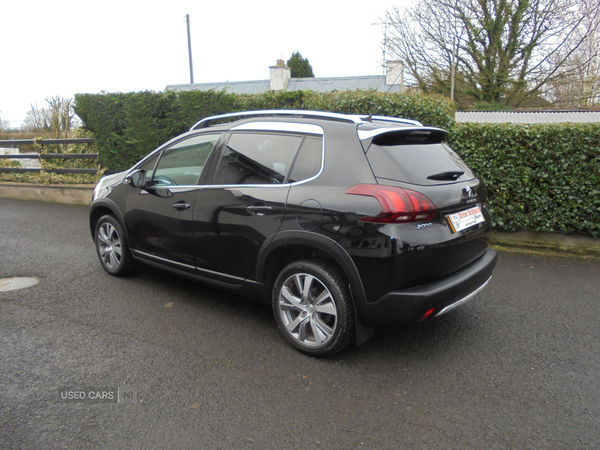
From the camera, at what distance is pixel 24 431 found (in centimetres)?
250

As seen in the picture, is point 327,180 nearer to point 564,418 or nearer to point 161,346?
point 161,346

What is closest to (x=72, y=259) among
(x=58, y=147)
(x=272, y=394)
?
(x=272, y=394)

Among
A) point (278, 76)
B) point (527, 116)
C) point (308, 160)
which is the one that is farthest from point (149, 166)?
point (278, 76)

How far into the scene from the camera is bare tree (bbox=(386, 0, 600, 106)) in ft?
90.3

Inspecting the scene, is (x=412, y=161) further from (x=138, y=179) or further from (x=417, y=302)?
(x=138, y=179)

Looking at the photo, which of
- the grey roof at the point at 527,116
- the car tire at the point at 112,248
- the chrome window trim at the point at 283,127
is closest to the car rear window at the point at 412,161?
the chrome window trim at the point at 283,127

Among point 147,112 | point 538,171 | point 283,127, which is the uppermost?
point 147,112

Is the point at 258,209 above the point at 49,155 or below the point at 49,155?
below

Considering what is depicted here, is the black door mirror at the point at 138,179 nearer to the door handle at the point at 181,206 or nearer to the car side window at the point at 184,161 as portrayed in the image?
the car side window at the point at 184,161

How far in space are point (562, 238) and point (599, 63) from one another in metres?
28.7

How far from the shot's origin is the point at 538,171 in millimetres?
6223

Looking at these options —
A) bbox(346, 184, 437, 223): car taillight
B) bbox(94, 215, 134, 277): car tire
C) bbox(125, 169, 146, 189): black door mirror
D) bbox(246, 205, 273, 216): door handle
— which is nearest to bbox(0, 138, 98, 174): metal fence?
bbox(94, 215, 134, 277): car tire

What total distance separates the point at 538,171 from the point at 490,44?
27054mm

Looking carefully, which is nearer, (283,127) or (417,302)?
(417,302)
